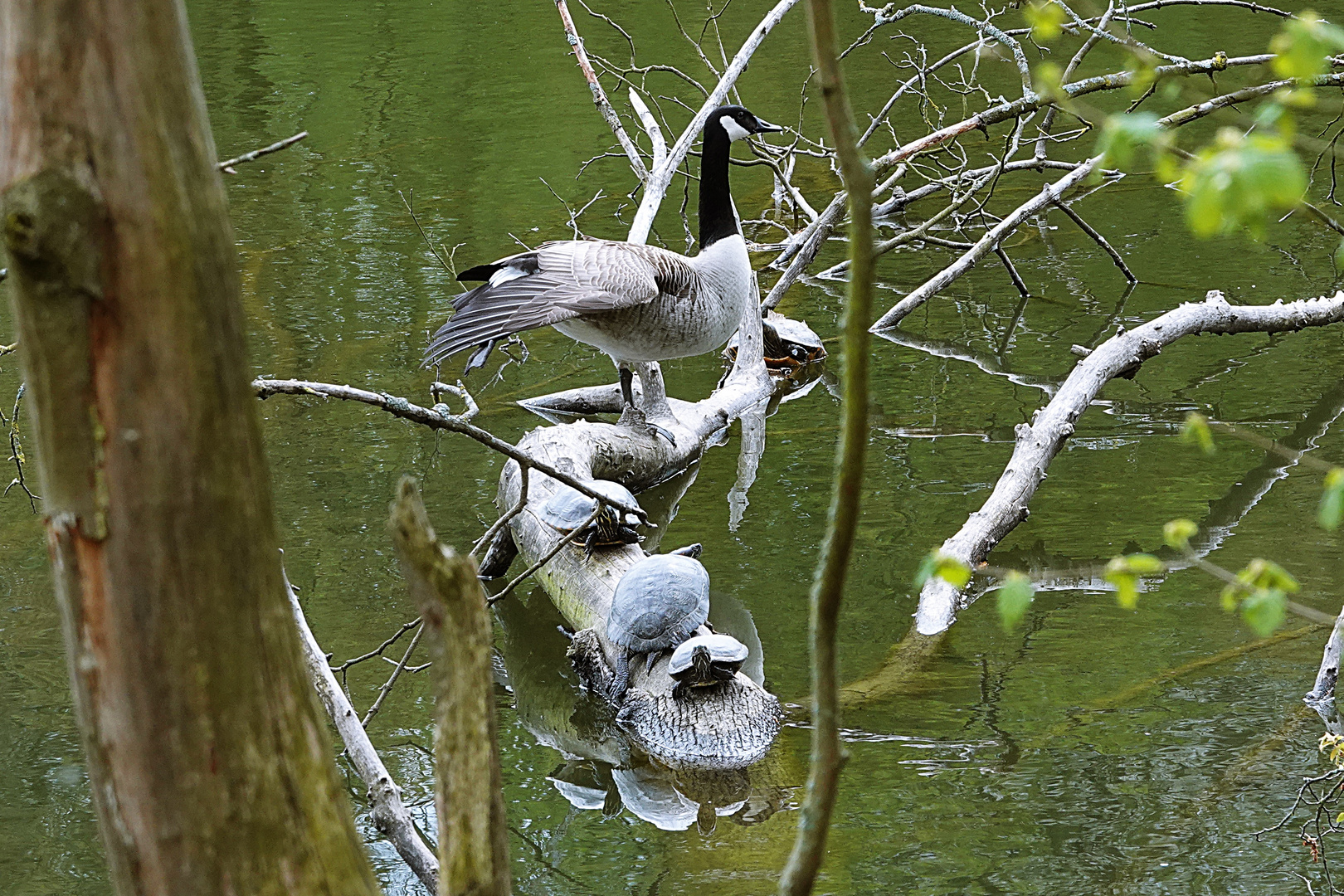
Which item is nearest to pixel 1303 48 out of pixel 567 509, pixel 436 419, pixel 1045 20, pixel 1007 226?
pixel 1045 20

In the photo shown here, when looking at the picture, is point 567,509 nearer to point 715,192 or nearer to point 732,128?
point 715,192

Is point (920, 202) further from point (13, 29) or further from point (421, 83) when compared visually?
point (13, 29)

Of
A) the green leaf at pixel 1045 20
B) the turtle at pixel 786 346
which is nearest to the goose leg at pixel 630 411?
the turtle at pixel 786 346

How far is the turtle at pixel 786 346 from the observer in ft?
27.0

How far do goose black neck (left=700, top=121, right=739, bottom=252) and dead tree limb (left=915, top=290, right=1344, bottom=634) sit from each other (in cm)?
166

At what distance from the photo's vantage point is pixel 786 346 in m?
8.28

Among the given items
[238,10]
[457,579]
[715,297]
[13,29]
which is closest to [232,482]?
[457,579]

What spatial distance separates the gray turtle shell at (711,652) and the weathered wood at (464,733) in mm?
2563

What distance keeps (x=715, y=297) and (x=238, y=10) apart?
1514 centimetres

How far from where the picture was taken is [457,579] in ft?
5.40

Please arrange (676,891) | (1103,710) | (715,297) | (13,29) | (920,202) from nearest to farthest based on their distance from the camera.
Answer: (13,29), (676,891), (1103,710), (715,297), (920,202)

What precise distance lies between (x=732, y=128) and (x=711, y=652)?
317 cm

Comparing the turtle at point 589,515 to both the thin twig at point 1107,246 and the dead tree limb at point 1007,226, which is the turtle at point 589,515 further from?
the thin twig at point 1107,246

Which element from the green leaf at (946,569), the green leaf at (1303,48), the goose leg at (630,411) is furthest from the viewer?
the goose leg at (630,411)
